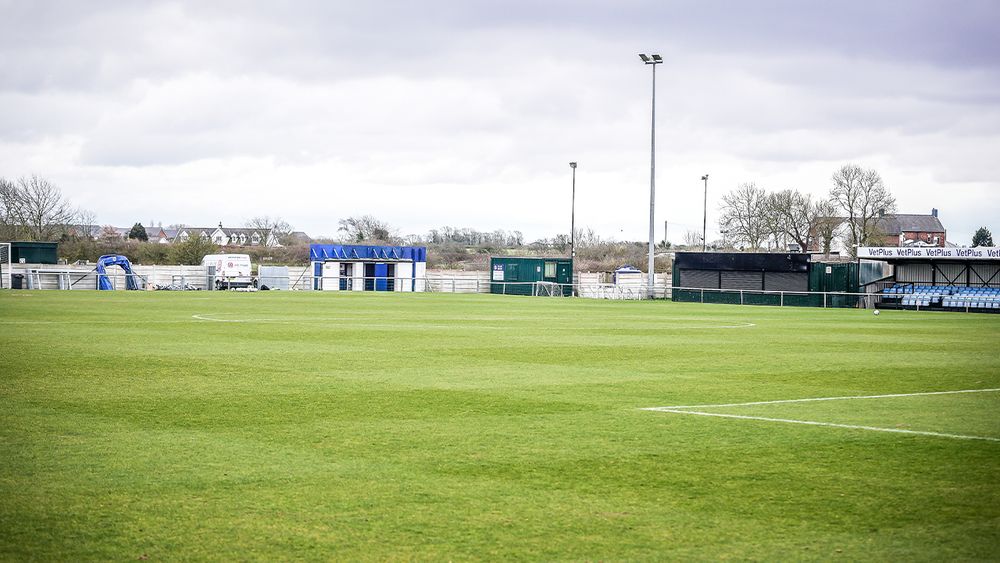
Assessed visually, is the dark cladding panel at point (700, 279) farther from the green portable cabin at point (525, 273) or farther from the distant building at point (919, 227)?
the distant building at point (919, 227)

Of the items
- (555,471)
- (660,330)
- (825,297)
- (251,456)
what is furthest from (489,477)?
(825,297)

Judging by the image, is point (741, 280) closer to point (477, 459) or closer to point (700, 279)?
point (700, 279)

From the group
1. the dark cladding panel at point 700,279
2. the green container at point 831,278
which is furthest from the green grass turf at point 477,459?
the dark cladding panel at point 700,279

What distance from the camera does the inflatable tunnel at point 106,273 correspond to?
64438mm

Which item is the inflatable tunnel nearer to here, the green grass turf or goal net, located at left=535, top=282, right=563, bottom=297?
goal net, located at left=535, top=282, right=563, bottom=297

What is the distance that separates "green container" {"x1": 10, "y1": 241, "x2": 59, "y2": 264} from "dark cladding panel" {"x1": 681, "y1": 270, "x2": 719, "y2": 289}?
43698 millimetres

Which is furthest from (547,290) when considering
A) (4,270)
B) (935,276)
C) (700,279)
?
(4,270)

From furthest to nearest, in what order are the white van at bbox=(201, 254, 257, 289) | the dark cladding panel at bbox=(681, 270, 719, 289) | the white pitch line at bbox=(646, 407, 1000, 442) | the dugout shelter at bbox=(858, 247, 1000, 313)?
the white van at bbox=(201, 254, 257, 289) < the dark cladding panel at bbox=(681, 270, 719, 289) < the dugout shelter at bbox=(858, 247, 1000, 313) < the white pitch line at bbox=(646, 407, 1000, 442)

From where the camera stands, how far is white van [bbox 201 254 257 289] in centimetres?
7162

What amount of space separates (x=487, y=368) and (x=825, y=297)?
41.5m

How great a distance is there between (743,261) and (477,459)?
55.6m

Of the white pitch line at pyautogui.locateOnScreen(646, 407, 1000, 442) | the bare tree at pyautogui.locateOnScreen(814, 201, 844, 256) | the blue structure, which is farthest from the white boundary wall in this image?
the white pitch line at pyautogui.locateOnScreen(646, 407, 1000, 442)

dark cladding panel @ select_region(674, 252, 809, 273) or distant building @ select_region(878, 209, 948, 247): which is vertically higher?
distant building @ select_region(878, 209, 948, 247)

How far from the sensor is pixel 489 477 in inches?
319
